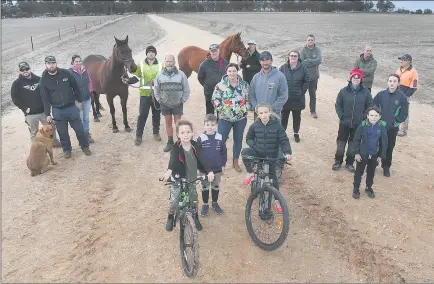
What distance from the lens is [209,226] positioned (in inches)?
207

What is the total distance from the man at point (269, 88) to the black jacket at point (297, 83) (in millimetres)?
1047

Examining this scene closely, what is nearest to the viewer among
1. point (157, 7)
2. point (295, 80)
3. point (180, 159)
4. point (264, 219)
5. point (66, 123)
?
point (180, 159)

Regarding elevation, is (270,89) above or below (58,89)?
above

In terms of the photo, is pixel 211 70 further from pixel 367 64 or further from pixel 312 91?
pixel 367 64

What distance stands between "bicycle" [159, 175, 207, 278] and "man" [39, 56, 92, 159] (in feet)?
12.7

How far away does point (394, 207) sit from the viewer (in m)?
5.64

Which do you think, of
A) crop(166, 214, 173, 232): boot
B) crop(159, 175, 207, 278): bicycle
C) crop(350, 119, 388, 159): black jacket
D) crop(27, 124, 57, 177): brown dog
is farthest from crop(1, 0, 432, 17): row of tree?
crop(159, 175, 207, 278): bicycle

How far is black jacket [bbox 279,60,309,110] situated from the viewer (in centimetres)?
730

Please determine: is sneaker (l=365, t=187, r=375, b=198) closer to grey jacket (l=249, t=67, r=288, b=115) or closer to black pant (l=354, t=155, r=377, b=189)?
black pant (l=354, t=155, r=377, b=189)

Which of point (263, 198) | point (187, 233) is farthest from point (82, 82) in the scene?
point (263, 198)

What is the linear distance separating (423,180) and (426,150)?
1.65m

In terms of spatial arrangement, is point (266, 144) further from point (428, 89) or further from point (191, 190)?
point (428, 89)

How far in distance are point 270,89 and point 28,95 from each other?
483 centimetres

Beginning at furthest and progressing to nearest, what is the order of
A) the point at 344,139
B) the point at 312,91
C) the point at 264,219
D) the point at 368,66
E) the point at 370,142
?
the point at 312,91
the point at 368,66
the point at 344,139
the point at 370,142
the point at 264,219
